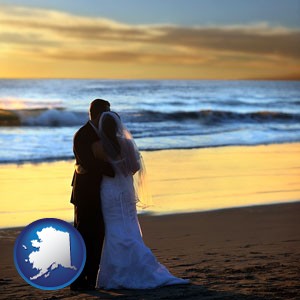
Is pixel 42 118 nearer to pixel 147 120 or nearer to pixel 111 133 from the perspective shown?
pixel 147 120

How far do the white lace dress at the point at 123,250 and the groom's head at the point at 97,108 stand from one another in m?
0.43

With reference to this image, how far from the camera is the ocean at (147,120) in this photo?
22.3 meters

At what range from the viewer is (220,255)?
784 centimetres

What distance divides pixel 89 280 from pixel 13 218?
12.3 ft

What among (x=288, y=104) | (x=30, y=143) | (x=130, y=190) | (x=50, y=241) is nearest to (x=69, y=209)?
(x=130, y=190)

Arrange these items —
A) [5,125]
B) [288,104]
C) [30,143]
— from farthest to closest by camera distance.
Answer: [288,104] → [5,125] → [30,143]

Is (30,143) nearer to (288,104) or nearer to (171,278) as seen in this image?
(171,278)

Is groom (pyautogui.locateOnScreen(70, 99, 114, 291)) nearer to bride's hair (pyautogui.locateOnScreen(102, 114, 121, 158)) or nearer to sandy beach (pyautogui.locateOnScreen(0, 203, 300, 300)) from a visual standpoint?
bride's hair (pyautogui.locateOnScreen(102, 114, 121, 158))

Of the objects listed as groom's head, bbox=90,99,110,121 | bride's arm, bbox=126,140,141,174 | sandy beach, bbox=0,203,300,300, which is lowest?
sandy beach, bbox=0,203,300,300

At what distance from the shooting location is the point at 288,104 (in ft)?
178

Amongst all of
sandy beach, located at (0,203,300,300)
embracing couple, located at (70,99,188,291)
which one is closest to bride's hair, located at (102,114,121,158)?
embracing couple, located at (70,99,188,291)

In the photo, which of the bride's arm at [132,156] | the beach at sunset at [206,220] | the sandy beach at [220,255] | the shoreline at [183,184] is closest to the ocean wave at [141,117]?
the shoreline at [183,184]

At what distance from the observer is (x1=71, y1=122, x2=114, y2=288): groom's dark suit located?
258 inches

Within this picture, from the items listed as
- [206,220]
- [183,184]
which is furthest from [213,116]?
[206,220]
